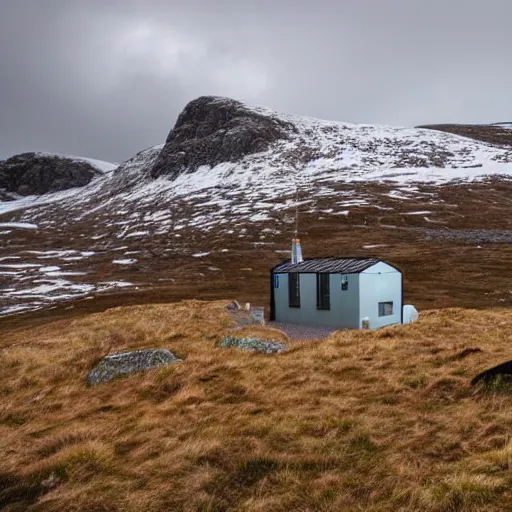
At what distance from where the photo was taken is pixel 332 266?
25.4 m

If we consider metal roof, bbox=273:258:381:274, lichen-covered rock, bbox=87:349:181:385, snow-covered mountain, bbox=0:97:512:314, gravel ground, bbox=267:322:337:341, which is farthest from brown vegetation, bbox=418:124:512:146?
lichen-covered rock, bbox=87:349:181:385

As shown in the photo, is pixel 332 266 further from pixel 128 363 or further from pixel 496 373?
pixel 496 373

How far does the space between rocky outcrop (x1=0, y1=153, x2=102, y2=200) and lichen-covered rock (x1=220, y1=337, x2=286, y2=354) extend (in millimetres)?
182025

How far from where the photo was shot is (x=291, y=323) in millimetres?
26844

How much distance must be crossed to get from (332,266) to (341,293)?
1917mm

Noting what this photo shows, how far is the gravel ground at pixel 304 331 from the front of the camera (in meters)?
21.9

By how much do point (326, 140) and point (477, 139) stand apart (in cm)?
4434

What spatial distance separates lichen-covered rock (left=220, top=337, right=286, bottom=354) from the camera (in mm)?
15250

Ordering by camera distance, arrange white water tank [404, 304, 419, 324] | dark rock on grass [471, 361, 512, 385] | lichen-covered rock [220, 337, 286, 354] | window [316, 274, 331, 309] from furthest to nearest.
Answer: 1. white water tank [404, 304, 419, 324]
2. window [316, 274, 331, 309]
3. lichen-covered rock [220, 337, 286, 354]
4. dark rock on grass [471, 361, 512, 385]

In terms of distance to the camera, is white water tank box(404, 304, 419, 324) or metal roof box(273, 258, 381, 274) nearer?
metal roof box(273, 258, 381, 274)

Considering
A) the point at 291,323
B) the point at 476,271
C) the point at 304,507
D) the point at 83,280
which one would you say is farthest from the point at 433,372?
the point at 83,280

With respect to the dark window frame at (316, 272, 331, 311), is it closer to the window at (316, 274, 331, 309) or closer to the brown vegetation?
the window at (316, 274, 331, 309)

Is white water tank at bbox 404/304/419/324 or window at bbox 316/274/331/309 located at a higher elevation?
window at bbox 316/274/331/309

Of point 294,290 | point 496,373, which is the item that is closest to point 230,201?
point 294,290
